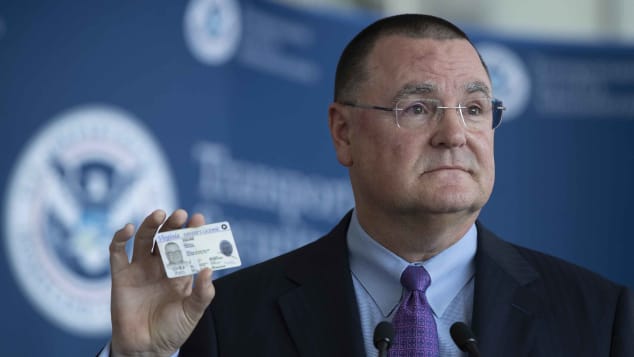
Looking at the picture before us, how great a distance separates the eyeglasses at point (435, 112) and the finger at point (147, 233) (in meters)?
0.73

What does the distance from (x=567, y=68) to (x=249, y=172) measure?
9.12ft

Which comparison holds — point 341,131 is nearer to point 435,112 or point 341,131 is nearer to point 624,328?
point 435,112

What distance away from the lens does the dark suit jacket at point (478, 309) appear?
224 cm

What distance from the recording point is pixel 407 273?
237 cm

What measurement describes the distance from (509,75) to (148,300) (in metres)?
4.90

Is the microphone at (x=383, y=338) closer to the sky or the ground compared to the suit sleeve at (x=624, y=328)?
closer to the sky

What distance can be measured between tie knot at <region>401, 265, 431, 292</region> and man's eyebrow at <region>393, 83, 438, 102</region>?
0.45 meters

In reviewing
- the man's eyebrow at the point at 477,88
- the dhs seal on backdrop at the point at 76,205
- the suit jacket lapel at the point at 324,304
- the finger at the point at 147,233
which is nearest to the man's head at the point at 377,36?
the man's eyebrow at the point at 477,88

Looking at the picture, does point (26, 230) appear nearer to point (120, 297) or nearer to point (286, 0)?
point (120, 297)

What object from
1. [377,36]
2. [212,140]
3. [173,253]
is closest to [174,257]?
[173,253]

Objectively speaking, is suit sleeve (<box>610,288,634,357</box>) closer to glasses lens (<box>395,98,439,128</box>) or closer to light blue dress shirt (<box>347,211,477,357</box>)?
light blue dress shirt (<box>347,211,477,357</box>)

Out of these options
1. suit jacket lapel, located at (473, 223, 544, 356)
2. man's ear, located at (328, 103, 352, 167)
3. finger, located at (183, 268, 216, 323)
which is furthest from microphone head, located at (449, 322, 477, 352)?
man's ear, located at (328, 103, 352, 167)

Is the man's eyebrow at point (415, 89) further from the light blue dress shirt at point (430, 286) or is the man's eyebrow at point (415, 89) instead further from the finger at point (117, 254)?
the finger at point (117, 254)

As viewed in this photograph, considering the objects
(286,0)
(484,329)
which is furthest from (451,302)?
(286,0)
